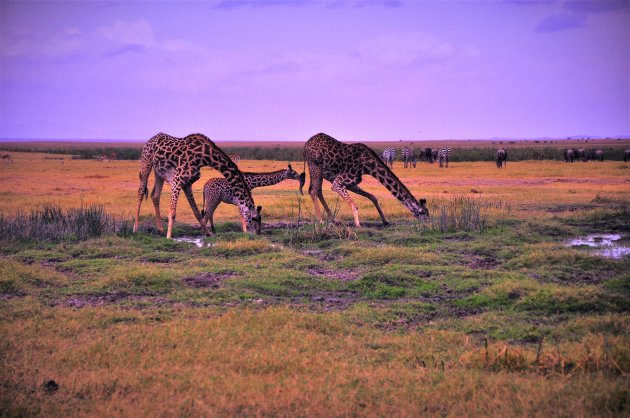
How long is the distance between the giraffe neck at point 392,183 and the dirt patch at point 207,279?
19.5 ft

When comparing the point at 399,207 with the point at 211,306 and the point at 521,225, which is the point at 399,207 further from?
the point at 211,306

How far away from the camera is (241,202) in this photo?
43.3 ft

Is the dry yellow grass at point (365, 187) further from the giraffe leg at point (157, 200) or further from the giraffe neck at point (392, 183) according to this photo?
the giraffe leg at point (157, 200)

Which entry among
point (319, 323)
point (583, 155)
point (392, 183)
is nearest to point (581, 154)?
point (583, 155)

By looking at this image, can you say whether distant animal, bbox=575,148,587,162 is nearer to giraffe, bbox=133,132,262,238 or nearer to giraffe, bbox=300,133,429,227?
giraffe, bbox=300,133,429,227

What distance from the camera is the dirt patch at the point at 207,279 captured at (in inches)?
347

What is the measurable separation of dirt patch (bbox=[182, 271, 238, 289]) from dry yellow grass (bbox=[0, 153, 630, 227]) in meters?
5.40

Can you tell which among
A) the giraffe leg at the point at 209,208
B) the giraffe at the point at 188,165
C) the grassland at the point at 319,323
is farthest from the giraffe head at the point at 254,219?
the giraffe leg at the point at 209,208

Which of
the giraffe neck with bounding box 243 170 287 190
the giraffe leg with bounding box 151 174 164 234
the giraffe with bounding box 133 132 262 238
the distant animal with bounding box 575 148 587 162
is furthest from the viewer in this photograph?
the distant animal with bounding box 575 148 587 162

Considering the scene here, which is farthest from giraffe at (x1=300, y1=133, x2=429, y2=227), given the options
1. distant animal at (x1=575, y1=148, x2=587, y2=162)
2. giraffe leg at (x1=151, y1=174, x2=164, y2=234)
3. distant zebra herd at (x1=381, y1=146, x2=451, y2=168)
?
distant animal at (x1=575, y1=148, x2=587, y2=162)

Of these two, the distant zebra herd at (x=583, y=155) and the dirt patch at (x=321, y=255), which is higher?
the distant zebra herd at (x=583, y=155)

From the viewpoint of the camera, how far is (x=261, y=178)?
15.4 meters

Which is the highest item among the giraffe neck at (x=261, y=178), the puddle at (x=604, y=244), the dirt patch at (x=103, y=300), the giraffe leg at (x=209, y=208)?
the giraffe neck at (x=261, y=178)

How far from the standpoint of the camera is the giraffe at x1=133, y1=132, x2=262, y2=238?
12.7 meters
